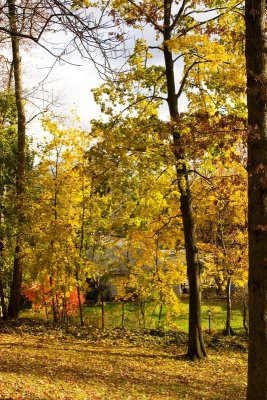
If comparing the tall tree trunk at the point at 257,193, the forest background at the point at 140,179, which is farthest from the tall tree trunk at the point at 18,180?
the tall tree trunk at the point at 257,193

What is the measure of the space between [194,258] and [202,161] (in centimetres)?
242

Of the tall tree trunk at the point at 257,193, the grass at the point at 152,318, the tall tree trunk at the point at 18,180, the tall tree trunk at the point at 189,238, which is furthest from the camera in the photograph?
the grass at the point at 152,318

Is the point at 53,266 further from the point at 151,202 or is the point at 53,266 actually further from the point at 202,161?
the point at 202,161

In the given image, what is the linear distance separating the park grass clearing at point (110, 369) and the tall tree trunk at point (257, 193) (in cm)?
241

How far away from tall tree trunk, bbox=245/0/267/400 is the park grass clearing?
241 cm

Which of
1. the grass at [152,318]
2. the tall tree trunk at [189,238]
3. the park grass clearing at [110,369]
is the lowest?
the grass at [152,318]

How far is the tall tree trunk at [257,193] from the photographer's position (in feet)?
19.1

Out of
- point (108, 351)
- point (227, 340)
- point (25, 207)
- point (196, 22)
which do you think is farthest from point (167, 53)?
point (227, 340)

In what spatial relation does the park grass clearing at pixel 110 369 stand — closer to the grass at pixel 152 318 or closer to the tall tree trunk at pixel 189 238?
the tall tree trunk at pixel 189 238

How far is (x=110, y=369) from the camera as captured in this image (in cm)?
940

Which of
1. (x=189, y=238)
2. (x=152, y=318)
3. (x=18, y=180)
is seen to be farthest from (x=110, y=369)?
(x=152, y=318)

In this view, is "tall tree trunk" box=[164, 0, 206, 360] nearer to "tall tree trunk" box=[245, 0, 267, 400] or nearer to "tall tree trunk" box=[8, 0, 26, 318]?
"tall tree trunk" box=[245, 0, 267, 400]

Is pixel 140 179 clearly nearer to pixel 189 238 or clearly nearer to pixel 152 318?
pixel 189 238

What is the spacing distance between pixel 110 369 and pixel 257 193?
542 centimetres
